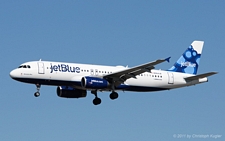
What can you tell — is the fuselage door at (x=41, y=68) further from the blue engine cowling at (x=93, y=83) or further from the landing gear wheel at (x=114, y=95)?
the landing gear wheel at (x=114, y=95)

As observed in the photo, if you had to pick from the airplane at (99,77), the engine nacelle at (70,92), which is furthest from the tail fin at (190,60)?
the engine nacelle at (70,92)

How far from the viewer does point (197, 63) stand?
6606 centimetres

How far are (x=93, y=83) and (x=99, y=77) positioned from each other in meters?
1.57

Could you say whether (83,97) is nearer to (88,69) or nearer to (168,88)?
(88,69)

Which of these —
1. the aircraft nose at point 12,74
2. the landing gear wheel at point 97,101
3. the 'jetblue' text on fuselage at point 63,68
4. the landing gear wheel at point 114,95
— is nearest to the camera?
the aircraft nose at point 12,74

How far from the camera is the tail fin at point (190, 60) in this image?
212 feet

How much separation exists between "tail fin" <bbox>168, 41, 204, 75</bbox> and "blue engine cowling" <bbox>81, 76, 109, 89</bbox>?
11.2 m

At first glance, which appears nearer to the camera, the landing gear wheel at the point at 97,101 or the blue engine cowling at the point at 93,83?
the blue engine cowling at the point at 93,83

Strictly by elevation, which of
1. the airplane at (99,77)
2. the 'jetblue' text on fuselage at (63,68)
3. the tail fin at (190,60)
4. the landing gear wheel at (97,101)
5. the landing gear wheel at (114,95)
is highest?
the tail fin at (190,60)

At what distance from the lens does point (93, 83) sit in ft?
182

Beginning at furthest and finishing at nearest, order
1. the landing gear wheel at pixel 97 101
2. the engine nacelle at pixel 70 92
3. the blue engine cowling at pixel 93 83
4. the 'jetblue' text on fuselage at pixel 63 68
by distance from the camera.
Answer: the landing gear wheel at pixel 97 101, the engine nacelle at pixel 70 92, the 'jetblue' text on fuselage at pixel 63 68, the blue engine cowling at pixel 93 83

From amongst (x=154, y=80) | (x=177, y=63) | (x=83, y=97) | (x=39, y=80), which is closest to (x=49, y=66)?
(x=39, y=80)

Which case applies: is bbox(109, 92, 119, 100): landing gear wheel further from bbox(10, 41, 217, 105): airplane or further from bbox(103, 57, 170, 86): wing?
bbox(103, 57, 170, 86): wing

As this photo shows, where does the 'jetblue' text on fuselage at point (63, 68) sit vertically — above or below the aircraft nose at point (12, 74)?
above
